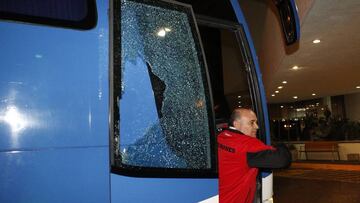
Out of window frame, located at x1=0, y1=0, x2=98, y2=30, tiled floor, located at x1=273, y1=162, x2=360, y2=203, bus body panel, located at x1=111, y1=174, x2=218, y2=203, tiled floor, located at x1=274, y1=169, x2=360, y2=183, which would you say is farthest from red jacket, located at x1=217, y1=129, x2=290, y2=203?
tiled floor, located at x1=274, y1=169, x2=360, y2=183

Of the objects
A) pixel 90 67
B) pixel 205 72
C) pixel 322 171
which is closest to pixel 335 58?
pixel 322 171

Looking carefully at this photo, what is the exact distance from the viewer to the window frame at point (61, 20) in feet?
6.33

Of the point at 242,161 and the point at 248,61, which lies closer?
the point at 242,161

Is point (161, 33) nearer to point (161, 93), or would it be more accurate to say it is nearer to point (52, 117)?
point (161, 93)

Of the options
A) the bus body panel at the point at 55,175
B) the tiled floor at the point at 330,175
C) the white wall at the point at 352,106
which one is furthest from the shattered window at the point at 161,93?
the white wall at the point at 352,106

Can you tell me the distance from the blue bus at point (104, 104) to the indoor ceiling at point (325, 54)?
189 inches

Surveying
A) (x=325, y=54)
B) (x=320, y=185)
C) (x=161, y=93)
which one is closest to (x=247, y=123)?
(x=161, y=93)

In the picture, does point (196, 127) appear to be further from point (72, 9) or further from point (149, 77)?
point (72, 9)

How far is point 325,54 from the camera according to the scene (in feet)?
34.7

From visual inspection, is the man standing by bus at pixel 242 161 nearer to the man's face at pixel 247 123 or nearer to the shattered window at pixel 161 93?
A: the man's face at pixel 247 123

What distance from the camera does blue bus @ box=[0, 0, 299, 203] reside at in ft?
6.10

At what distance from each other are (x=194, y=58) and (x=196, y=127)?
17.2 inches

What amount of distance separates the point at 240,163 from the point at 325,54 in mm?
8450

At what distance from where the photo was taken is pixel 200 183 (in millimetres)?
2424
